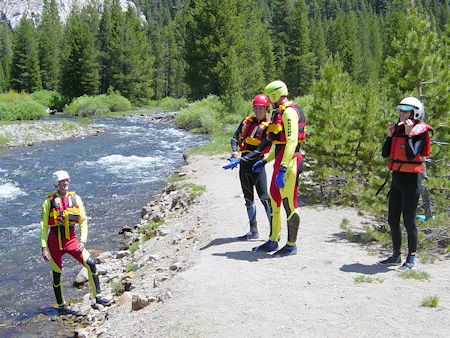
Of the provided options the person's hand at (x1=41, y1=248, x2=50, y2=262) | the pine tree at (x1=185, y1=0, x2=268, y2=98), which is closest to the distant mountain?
the pine tree at (x1=185, y1=0, x2=268, y2=98)

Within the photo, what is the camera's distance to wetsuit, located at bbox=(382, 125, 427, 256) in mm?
6617

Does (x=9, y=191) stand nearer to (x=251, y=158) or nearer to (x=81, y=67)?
(x=251, y=158)

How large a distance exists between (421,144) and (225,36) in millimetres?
39566

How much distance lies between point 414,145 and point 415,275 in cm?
177

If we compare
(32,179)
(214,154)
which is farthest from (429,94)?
(32,179)

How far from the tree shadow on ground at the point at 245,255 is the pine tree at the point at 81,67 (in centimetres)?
5810

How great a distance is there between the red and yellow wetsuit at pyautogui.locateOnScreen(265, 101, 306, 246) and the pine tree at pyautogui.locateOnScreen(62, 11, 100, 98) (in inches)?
2300

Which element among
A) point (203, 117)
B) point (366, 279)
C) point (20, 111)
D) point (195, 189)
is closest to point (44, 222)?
point (366, 279)

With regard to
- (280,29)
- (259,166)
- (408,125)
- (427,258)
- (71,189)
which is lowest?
(71,189)

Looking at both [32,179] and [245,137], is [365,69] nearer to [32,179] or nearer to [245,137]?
[32,179]

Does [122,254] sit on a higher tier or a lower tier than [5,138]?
lower

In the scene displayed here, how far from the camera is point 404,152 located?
264 inches

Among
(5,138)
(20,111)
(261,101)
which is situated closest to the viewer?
(261,101)

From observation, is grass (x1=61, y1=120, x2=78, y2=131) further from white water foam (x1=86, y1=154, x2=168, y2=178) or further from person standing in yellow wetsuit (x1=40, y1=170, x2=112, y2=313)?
person standing in yellow wetsuit (x1=40, y1=170, x2=112, y2=313)
